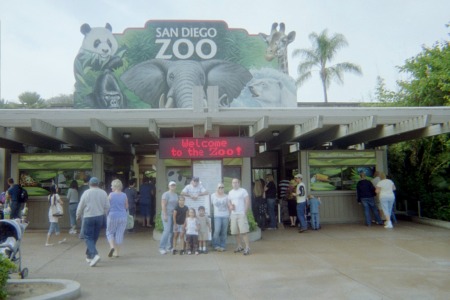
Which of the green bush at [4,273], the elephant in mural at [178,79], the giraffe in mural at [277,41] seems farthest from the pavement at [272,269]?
the giraffe in mural at [277,41]

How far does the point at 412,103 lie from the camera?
17125mm

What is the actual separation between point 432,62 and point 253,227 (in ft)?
31.9

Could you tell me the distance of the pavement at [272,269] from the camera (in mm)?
6438

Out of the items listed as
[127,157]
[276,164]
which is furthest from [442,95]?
[127,157]

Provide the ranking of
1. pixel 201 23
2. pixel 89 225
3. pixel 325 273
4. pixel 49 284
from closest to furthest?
1. pixel 49 284
2. pixel 325 273
3. pixel 89 225
4. pixel 201 23

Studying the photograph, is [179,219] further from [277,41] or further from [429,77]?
[277,41]

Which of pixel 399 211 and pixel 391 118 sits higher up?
pixel 391 118

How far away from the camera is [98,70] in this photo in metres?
23.6

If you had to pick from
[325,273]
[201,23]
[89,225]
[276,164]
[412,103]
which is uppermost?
[201,23]

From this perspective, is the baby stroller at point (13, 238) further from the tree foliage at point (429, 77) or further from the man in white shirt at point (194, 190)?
the tree foliage at point (429, 77)

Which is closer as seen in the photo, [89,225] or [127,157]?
[89,225]

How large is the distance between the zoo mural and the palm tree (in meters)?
12.3

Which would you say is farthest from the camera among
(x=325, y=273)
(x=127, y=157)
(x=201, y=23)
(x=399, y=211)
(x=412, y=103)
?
(x=201, y=23)

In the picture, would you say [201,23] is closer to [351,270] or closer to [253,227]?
[253,227]
